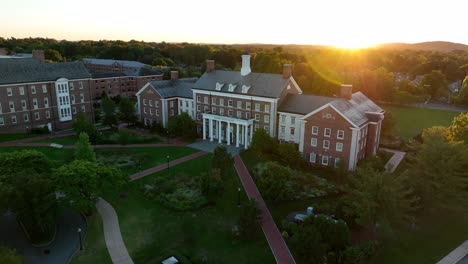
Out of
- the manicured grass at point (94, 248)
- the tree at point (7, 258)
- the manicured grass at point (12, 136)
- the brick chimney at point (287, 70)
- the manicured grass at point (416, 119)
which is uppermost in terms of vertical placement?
the brick chimney at point (287, 70)

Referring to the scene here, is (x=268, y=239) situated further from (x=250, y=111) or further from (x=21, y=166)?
(x=250, y=111)

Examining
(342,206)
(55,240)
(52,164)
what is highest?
(52,164)

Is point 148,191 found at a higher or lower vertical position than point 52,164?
lower

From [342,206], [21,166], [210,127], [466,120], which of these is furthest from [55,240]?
[466,120]

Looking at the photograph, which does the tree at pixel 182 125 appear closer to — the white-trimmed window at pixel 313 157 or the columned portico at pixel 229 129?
the columned portico at pixel 229 129

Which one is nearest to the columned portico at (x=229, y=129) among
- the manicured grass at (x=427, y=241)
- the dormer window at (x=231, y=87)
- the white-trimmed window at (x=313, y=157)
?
the dormer window at (x=231, y=87)

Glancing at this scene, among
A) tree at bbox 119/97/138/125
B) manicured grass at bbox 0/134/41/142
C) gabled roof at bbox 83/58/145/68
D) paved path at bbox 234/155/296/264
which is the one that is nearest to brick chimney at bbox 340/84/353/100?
paved path at bbox 234/155/296/264
